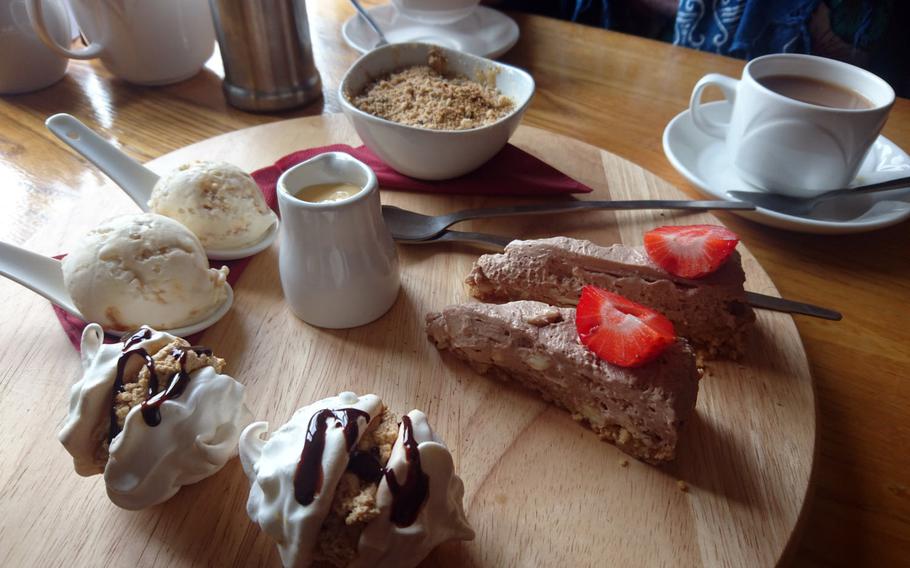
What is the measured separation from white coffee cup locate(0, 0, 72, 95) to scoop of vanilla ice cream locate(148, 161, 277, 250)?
3.10ft

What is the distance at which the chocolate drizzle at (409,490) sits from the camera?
0.72 m

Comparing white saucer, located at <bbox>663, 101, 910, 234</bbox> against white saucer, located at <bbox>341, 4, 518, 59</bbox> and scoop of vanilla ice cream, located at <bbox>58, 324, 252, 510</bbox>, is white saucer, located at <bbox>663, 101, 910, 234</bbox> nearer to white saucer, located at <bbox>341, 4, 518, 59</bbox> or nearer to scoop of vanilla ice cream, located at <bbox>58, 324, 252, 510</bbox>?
white saucer, located at <bbox>341, 4, 518, 59</bbox>

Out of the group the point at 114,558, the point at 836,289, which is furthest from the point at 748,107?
the point at 114,558

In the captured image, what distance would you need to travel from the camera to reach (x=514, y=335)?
1.01m

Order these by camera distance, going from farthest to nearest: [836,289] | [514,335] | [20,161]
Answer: [20,161] < [836,289] < [514,335]

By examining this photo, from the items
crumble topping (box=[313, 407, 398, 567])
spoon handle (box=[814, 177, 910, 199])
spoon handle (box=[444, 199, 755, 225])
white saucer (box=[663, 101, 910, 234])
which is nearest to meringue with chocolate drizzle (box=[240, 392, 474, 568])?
crumble topping (box=[313, 407, 398, 567])

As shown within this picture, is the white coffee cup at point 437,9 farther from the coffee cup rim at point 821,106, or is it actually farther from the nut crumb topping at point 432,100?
the coffee cup rim at point 821,106

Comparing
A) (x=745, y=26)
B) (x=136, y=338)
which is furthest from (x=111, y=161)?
(x=745, y=26)

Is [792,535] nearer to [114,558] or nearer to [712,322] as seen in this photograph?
[712,322]

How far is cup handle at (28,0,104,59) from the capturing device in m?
1.60

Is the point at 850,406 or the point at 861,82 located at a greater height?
the point at 861,82

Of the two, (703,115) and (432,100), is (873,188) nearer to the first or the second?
(703,115)

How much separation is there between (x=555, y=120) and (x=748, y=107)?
574mm

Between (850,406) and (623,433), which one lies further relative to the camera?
(850,406)
